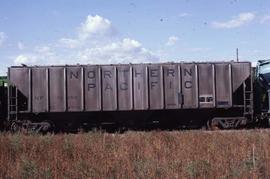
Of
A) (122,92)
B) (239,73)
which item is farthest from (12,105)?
(239,73)

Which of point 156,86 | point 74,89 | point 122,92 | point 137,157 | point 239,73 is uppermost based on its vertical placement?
point 239,73

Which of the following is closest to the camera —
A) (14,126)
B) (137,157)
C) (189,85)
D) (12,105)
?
(137,157)

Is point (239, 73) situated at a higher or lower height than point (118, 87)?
higher

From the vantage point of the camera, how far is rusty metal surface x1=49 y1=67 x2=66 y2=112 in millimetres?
21297

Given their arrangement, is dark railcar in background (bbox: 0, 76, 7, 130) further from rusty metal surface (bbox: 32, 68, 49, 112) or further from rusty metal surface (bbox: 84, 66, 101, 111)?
rusty metal surface (bbox: 84, 66, 101, 111)

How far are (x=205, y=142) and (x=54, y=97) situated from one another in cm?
1070

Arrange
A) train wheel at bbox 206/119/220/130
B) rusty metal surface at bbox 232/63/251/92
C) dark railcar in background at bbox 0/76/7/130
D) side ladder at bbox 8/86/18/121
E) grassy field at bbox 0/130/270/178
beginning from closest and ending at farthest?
grassy field at bbox 0/130/270/178, side ladder at bbox 8/86/18/121, train wheel at bbox 206/119/220/130, rusty metal surface at bbox 232/63/251/92, dark railcar in background at bbox 0/76/7/130

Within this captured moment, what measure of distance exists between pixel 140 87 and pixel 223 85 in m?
3.93

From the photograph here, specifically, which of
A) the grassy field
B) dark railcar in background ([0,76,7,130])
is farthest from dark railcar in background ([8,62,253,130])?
the grassy field

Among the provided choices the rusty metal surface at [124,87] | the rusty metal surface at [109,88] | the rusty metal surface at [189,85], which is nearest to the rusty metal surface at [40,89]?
the rusty metal surface at [109,88]

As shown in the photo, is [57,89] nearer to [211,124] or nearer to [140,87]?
[140,87]

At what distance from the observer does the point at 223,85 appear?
21.6 meters

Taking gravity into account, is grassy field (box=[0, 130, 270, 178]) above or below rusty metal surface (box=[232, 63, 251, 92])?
below

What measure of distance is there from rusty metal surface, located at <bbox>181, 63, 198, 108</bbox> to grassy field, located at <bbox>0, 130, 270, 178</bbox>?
7.28m
